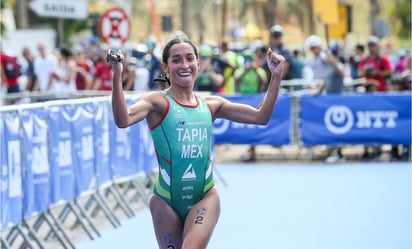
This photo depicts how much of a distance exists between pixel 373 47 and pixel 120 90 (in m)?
15.8

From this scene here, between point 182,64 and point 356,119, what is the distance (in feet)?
43.0

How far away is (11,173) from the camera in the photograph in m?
10.4

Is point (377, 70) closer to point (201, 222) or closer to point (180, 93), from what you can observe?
point (180, 93)

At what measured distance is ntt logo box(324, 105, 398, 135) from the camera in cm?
2031

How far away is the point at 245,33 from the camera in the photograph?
60.2 m

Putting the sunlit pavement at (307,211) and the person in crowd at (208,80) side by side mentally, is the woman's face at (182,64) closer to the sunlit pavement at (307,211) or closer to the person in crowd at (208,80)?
the sunlit pavement at (307,211)

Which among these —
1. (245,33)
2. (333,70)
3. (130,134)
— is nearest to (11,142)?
(130,134)

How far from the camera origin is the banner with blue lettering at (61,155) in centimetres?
1153

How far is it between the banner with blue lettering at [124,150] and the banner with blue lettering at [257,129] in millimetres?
5713

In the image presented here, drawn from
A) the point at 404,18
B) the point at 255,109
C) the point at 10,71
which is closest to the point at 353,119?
the point at 10,71

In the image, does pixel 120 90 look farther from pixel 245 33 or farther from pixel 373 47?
pixel 245 33

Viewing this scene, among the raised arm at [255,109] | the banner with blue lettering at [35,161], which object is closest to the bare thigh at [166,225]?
the raised arm at [255,109]

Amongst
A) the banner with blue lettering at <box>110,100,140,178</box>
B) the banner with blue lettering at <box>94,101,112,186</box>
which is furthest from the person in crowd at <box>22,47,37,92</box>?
the banner with blue lettering at <box>94,101,112,186</box>

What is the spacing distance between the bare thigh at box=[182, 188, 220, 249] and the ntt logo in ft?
42.1
